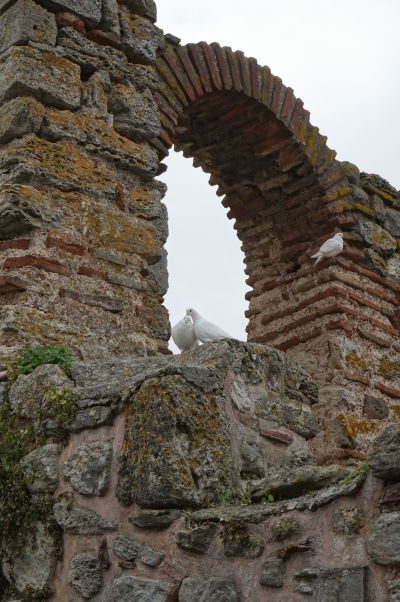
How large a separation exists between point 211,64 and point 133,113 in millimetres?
1098

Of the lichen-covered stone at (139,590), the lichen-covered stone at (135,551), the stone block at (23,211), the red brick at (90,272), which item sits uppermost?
the stone block at (23,211)

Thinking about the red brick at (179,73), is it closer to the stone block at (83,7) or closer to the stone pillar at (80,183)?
the stone pillar at (80,183)

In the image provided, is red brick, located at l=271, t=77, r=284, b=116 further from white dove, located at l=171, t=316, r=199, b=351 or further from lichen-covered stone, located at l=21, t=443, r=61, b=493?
lichen-covered stone, located at l=21, t=443, r=61, b=493

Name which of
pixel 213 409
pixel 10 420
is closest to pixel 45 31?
pixel 10 420

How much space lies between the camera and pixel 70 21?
4570mm

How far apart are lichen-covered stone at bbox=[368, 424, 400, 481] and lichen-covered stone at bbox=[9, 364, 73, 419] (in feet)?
4.48

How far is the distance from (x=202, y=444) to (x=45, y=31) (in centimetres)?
258

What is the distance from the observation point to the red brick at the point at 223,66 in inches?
222

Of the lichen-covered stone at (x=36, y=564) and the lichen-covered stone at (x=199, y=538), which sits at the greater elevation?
the lichen-covered stone at (x=199, y=538)

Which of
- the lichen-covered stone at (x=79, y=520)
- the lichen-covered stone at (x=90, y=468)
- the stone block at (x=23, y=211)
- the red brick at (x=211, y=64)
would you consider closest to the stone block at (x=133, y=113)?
the stone block at (x=23, y=211)

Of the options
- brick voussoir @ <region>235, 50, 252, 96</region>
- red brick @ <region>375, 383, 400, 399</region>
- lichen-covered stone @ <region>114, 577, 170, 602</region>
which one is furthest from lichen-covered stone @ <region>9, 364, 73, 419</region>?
brick voussoir @ <region>235, 50, 252, 96</region>

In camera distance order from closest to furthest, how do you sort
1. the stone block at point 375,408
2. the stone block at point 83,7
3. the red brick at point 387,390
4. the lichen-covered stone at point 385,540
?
the lichen-covered stone at point 385,540
the stone block at point 83,7
the stone block at point 375,408
the red brick at point 387,390

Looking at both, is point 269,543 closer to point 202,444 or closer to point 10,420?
point 202,444

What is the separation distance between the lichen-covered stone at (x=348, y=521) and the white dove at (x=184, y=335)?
1.94 m
